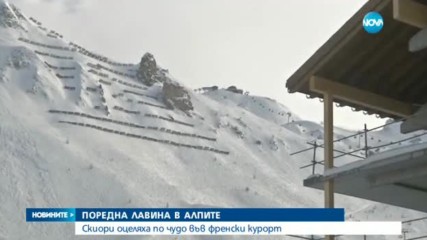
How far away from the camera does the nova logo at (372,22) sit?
44.4 ft

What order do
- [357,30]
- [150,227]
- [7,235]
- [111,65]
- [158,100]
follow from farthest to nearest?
[111,65] → [158,100] → [7,235] → [150,227] → [357,30]

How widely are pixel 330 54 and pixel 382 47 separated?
1.18 m

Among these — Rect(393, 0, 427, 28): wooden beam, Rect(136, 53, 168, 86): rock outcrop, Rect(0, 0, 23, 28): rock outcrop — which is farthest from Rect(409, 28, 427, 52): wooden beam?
Rect(0, 0, 23, 28): rock outcrop

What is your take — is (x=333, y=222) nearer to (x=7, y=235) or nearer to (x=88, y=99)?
(x=7, y=235)

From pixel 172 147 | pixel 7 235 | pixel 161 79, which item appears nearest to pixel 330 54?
pixel 7 235

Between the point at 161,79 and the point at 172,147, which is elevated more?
the point at 161,79

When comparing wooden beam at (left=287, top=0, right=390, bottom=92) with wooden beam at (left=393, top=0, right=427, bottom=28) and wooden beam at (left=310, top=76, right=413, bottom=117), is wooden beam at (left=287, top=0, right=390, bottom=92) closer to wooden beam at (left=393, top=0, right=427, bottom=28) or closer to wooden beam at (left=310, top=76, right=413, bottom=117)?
wooden beam at (left=310, top=76, right=413, bottom=117)

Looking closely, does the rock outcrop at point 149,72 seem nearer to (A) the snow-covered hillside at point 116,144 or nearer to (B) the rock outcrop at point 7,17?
(A) the snow-covered hillside at point 116,144

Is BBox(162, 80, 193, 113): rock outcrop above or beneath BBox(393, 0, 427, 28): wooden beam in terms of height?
above

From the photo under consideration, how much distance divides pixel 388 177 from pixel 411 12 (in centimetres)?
327

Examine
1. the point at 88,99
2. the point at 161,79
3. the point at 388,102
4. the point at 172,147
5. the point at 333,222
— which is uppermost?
the point at 161,79

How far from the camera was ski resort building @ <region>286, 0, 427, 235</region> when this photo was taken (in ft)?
43.2

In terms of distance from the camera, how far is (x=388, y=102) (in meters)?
16.2

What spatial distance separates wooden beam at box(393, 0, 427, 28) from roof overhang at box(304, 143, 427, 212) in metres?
2.27
